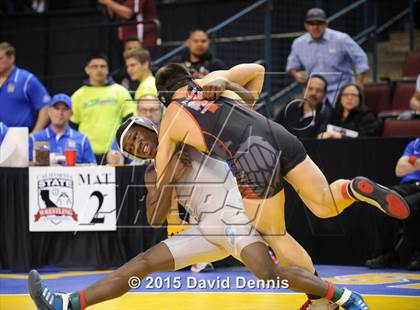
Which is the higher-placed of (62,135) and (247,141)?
(247,141)

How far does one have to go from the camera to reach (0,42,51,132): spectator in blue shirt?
36.3 feet

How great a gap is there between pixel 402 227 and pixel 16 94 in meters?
4.80

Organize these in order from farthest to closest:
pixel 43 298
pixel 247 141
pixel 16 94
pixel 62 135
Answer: pixel 16 94, pixel 62 135, pixel 247 141, pixel 43 298

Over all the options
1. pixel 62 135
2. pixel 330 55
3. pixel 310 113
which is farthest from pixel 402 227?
pixel 62 135

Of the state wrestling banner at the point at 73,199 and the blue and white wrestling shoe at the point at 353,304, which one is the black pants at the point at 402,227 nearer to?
the state wrestling banner at the point at 73,199

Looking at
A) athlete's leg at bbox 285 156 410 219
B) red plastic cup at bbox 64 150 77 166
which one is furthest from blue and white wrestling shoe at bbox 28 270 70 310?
red plastic cup at bbox 64 150 77 166

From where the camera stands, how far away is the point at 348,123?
1018cm

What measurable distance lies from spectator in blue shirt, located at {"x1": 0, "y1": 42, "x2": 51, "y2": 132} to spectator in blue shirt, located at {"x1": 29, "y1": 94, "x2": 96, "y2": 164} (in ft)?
2.96

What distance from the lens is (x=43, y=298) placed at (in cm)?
577

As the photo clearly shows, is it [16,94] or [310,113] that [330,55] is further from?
[16,94]

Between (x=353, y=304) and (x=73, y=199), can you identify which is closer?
(x=353, y=304)

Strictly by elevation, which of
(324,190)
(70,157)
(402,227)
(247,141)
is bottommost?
(402,227)

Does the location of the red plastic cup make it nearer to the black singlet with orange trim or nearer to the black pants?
the black pants

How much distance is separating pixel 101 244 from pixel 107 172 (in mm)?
762
